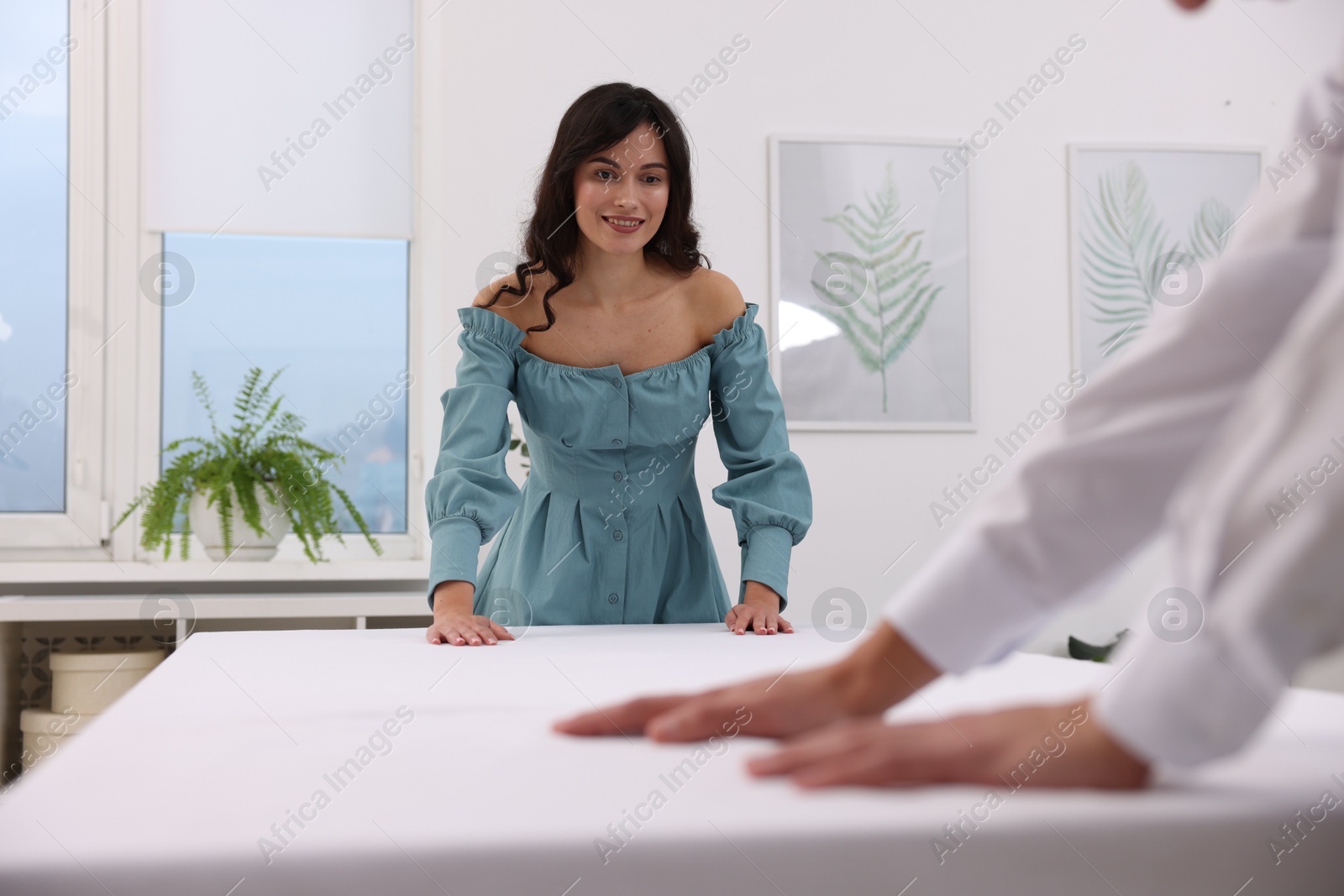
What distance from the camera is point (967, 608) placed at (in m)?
0.59

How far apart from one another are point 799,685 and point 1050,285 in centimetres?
A: 264

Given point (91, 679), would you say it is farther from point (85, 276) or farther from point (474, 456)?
point (474, 456)

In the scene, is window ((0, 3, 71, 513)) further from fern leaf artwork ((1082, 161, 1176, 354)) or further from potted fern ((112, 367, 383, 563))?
fern leaf artwork ((1082, 161, 1176, 354))

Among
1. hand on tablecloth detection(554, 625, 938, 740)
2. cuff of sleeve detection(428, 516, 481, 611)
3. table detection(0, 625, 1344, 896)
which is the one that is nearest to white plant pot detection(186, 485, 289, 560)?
cuff of sleeve detection(428, 516, 481, 611)

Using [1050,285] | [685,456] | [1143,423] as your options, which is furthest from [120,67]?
[1143,423]

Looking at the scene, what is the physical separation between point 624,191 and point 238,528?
1641 mm

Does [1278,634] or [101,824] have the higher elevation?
[1278,634]

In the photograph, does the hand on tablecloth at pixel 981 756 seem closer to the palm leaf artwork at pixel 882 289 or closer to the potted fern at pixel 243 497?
the potted fern at pixel 243 497

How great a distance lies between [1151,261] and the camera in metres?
3.05

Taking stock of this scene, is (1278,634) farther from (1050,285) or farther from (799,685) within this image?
(1050,285)

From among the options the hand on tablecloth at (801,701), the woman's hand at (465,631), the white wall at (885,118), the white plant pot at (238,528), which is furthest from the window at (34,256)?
the hand on tablecloth at (801,701)

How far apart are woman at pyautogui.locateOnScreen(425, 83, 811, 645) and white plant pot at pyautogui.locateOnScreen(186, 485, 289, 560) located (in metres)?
1.23

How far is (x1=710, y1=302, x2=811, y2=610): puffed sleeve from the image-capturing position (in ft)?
4.99

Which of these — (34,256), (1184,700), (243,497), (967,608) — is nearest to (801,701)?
(967,608)
